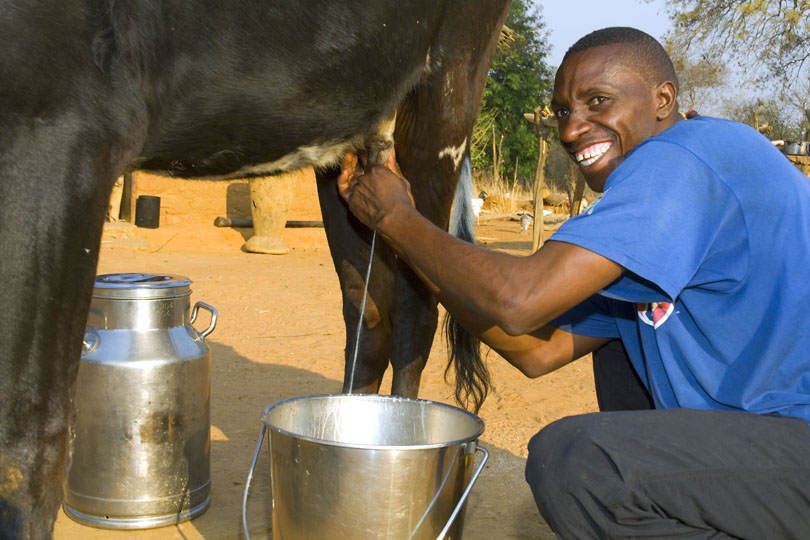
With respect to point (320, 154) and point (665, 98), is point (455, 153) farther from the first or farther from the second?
point (665, 98)

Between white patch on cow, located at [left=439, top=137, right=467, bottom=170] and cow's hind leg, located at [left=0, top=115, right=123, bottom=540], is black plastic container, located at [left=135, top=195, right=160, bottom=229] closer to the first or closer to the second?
white patch on cow, located at [left=439, top=137, right=467, bottom=170]

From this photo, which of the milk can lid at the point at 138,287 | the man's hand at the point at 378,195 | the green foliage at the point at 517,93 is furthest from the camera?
the green foliage at the point at 517,93

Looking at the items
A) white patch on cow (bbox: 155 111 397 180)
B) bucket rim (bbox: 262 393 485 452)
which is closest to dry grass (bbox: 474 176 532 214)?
white patch on cow (bbox: 155 111 397 180)

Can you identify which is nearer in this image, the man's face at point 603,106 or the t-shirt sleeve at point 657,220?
the t-shirt sleeve at point 657,220

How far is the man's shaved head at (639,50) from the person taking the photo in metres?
1.77

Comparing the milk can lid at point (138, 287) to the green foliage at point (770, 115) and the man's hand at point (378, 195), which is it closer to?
the man's hand at point (378, 195)

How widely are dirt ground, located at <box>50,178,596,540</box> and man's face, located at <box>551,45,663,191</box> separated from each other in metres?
1.30

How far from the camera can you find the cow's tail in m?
3.14

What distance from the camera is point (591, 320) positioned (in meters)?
2.14

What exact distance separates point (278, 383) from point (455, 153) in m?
1.79

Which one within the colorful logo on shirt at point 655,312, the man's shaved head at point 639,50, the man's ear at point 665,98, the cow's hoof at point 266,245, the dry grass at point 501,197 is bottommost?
the cow's hoof at point 266,245

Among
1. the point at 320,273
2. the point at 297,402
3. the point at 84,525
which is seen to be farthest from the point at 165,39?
the point at 320,273

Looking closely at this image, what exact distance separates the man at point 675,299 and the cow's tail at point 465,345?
1309mm

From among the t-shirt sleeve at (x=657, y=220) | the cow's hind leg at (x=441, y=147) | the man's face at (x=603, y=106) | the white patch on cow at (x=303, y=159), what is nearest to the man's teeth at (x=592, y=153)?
the man's face at (x=603, y=106)
